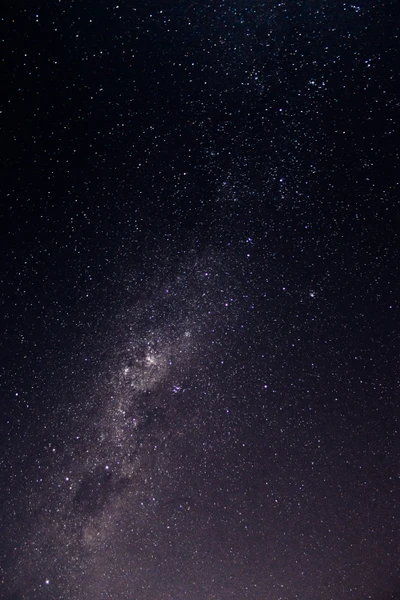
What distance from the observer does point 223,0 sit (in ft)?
6.20

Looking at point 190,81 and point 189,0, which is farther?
point 190,81

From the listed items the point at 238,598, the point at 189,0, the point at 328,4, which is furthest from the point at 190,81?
the point at 238,598

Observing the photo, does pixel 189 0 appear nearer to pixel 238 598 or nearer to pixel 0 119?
pixel 0 119

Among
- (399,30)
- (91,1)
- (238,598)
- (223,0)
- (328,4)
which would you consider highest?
(91,1)

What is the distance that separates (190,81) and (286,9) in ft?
1.77

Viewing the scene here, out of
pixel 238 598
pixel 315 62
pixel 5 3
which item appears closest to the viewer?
pixel 5 3

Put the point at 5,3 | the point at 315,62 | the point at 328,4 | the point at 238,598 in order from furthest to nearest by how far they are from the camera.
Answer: the point at 238,598 < the point at 315,62 < the point at 328,4 < the point at 5,3

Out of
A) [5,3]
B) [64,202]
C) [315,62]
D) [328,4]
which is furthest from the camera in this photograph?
[64,202]

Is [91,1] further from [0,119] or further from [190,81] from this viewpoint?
[0,119]

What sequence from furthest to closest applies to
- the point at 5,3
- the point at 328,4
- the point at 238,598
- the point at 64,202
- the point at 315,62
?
the point at 238,598
the point at 64,202
the point at 315,62
the point at 328,4
the point at 5,3

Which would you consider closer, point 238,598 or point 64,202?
point 64,202

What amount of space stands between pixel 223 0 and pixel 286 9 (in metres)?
0.30

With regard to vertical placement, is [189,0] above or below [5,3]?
below

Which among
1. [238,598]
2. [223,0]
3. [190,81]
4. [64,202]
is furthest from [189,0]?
[238,598]
